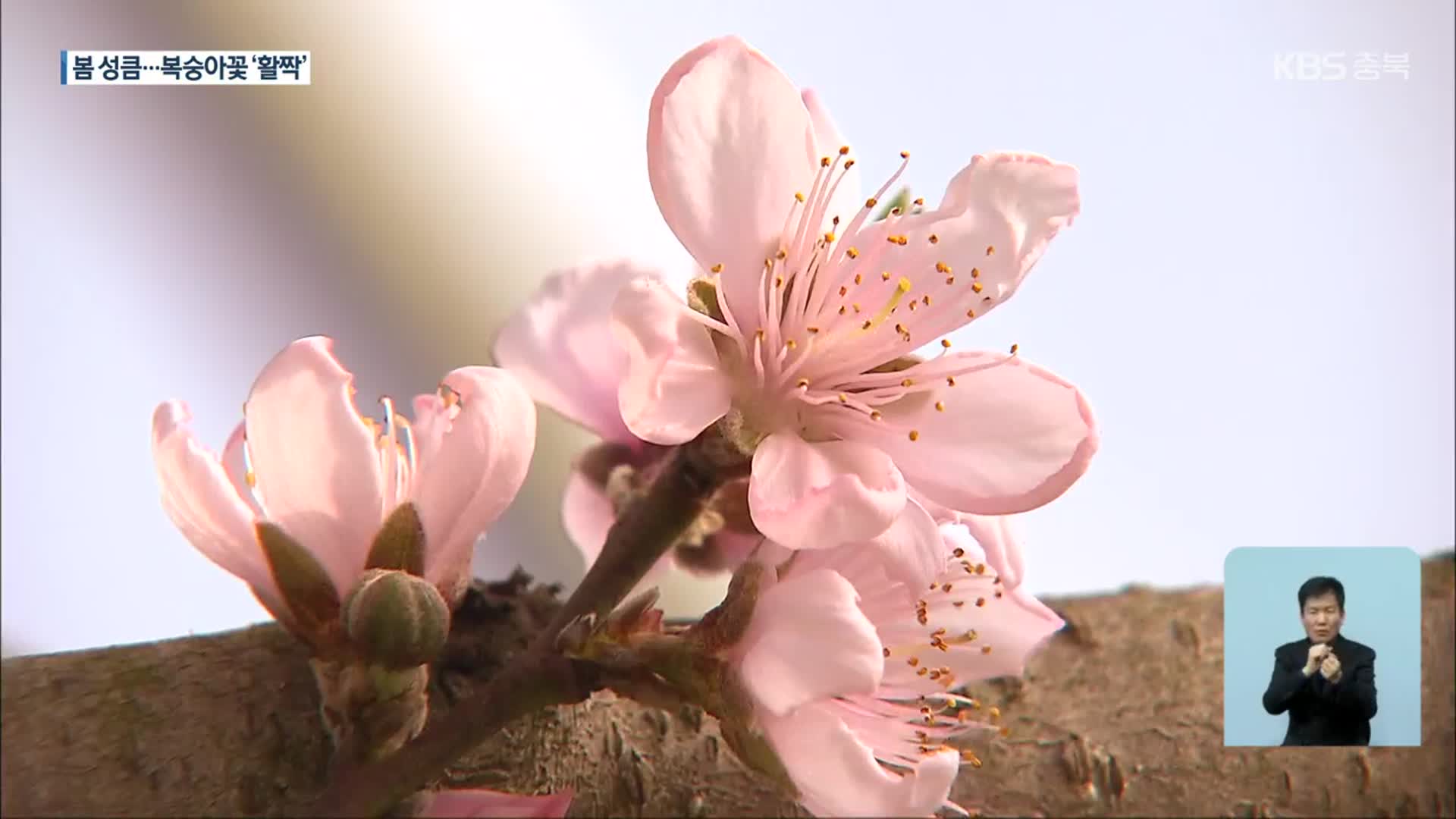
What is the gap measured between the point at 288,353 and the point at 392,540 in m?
0.06

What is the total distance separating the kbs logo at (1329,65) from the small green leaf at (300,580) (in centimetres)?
51

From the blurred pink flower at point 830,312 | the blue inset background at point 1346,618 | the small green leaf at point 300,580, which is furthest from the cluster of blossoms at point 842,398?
the blue inset background at point 1346,618

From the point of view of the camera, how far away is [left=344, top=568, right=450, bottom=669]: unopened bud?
0.33 m

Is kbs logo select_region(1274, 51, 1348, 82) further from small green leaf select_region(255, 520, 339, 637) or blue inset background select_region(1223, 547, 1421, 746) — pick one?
small green leaf select_region(255, 520, 339, 637)

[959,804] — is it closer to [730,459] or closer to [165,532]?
[730,459]

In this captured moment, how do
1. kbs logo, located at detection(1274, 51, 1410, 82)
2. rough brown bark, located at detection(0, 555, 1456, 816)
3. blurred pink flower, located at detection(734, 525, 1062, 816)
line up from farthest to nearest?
kbs logo, located at detection(1274, 51, 1410, 82) → rough brown bark, located at detection(0, 555, 1456, 816) → blurred pink flower, located at detection(734, 525, 1062, 816)

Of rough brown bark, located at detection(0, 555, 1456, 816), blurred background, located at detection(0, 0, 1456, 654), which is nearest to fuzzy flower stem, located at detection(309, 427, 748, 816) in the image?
rough brown bark, located at detection(0, 555, 1456, 816)

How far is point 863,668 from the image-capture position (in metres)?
0.29

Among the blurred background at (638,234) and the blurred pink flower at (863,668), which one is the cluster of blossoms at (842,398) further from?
the blurred background at (638,234)

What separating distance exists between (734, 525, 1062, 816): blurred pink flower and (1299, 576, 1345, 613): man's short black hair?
0.90 feet

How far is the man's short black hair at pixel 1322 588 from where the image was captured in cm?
59

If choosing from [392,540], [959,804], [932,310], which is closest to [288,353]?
[392,540]

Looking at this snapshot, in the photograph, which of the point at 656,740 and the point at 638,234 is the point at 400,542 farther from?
the point at 638,234
